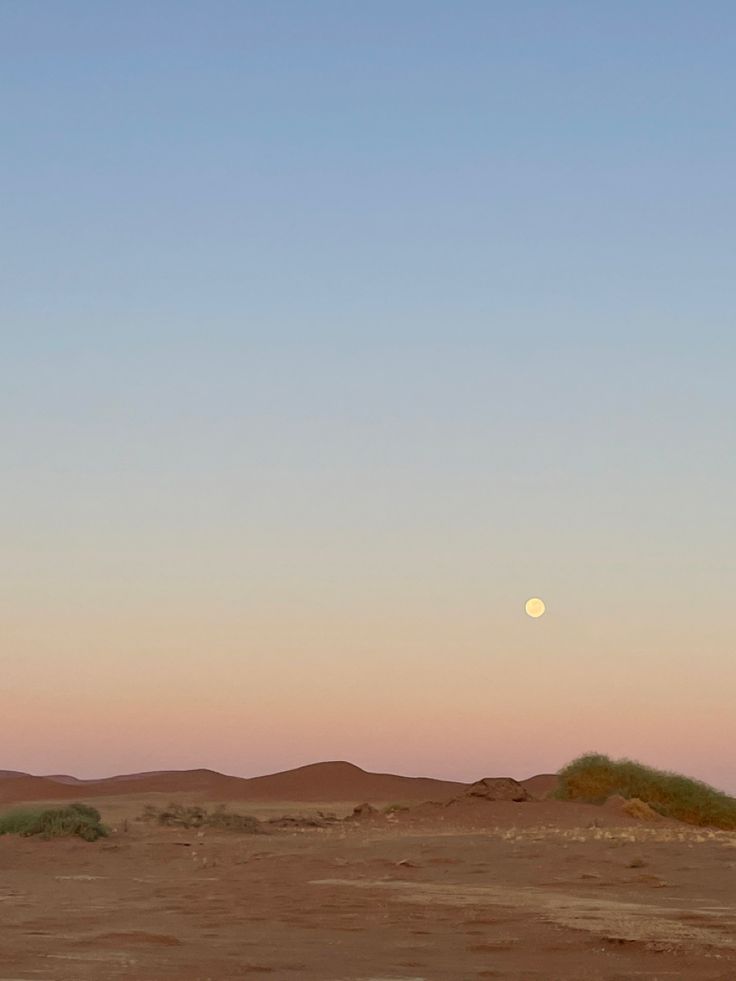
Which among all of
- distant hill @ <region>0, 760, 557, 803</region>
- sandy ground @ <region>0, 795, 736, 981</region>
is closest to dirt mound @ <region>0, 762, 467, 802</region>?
distant hill @ <region>0, 760, 557, 803</region>

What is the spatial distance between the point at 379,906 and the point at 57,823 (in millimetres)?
10749

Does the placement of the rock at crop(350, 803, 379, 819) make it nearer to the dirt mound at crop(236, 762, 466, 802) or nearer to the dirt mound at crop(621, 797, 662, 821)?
the dirt mound at crop(621, 797, 662, 821)

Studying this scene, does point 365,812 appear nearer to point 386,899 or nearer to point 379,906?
point 386,899

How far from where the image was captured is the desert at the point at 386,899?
802 cm

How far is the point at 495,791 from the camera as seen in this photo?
24.1 metres

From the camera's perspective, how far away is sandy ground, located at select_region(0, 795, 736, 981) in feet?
26.1

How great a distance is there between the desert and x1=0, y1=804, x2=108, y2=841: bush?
11.6 inches

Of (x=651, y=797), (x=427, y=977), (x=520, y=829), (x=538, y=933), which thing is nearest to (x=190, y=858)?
(x=520, y=829)

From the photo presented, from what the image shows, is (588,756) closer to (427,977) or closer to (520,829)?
(520,829)

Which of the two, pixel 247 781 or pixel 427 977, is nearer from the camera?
pixel 427 977

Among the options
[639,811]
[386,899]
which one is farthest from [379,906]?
[639,811]

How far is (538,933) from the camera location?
914cm

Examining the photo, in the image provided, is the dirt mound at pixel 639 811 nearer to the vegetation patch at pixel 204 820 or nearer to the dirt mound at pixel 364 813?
the dirt mound at pixel 364 813

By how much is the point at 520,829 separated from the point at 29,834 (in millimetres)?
7554
